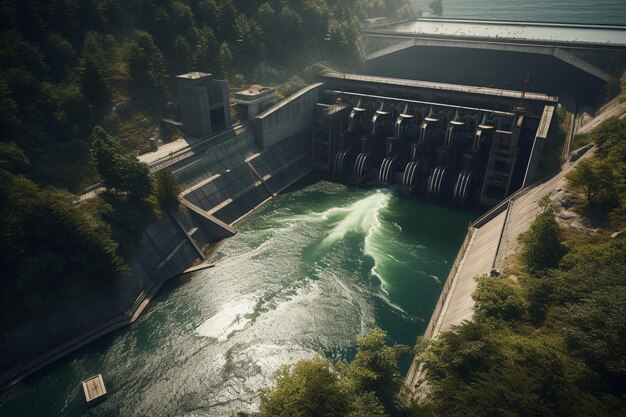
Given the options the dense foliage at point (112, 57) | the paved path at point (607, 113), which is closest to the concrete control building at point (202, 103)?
the dense foliage at point (112, 57)

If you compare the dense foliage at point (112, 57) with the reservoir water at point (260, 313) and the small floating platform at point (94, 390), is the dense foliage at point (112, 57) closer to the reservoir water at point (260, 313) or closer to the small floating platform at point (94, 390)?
the reservoir water at point (260, 313)

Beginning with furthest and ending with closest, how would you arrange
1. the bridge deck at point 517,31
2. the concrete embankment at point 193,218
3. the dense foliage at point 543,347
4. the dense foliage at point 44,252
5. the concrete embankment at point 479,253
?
the bridge deck at point 517,31 → the concrete embankment at point 193,218 → the dense foliage at point 44,252 → the concrete embankment at point 479,253 → the dense foliage at point 543,347

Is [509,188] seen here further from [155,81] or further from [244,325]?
[155,81]

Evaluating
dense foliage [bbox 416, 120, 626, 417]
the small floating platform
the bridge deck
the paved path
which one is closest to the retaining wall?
the small floating platform

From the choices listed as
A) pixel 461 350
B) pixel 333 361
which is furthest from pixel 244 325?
pixel 461 350

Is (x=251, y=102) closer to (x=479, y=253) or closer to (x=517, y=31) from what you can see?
(x=479, y=253)
